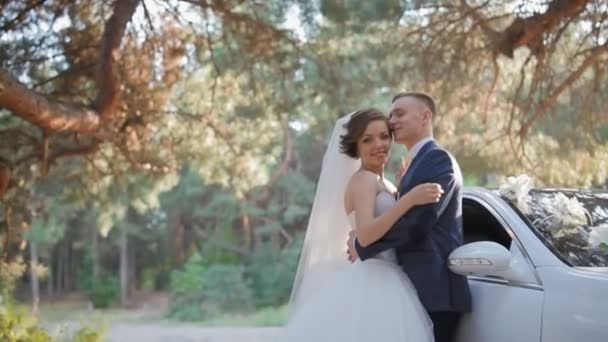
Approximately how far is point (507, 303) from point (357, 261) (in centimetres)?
74

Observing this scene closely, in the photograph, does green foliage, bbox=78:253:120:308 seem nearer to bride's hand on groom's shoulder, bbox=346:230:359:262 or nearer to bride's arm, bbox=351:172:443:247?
bride's hand on groom's shoulder, bbox=346:230:359:262

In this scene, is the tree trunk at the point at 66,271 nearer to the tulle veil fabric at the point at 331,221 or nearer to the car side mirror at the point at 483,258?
the tulle veil fabric at the point at 331,221

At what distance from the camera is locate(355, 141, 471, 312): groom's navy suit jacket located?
11.5ft

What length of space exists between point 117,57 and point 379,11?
339 centimetres

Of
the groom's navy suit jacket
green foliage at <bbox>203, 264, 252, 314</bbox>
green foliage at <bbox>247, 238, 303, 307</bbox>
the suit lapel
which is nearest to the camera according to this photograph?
the groom's navy suit jacket

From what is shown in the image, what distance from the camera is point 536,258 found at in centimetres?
348

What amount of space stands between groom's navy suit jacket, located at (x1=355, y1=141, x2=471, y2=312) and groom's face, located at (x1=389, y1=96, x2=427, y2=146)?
0.16 m

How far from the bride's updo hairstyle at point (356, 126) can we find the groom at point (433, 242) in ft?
0.88

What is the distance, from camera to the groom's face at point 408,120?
3822 mm

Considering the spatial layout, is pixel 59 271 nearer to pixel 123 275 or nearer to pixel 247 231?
pixel 123 275

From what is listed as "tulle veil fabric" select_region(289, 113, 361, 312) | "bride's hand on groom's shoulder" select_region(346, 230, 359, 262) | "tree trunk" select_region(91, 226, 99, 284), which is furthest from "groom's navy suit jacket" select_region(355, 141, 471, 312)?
"tree trunk" select_region(91, 226, 99, 284)

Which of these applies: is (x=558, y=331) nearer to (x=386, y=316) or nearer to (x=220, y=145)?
(x=386, y=316)

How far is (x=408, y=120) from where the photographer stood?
3828 millimetres

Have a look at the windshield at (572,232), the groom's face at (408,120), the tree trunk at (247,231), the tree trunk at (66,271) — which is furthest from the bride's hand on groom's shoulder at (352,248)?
the tree trunk at (66,271)
